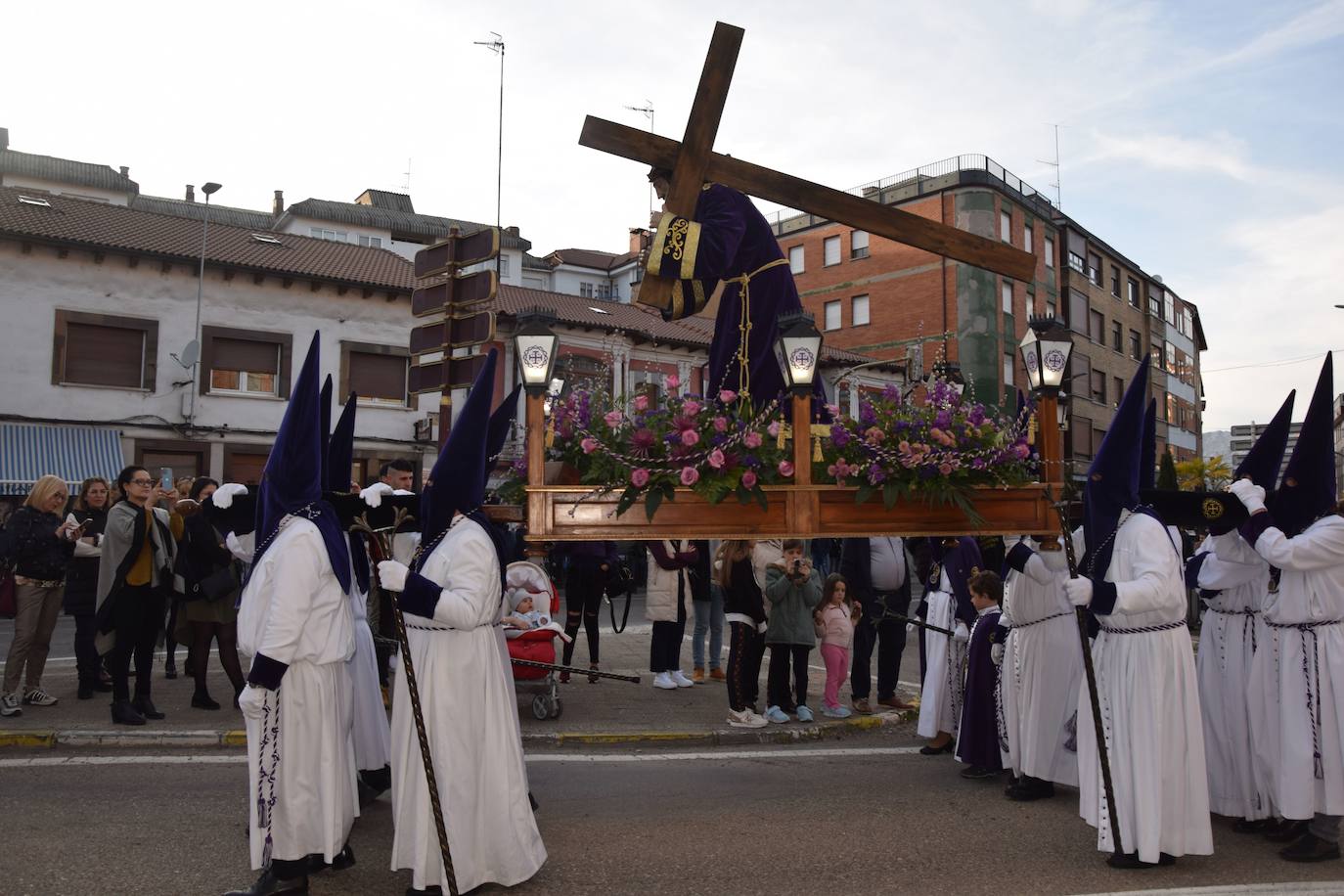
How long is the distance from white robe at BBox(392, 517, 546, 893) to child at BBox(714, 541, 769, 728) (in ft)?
13.4

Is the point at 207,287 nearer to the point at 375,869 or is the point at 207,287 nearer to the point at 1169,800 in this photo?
the point at 375,869

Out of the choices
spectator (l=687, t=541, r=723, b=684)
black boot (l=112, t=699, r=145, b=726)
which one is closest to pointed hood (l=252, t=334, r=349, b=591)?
black boot (l=112, t=699, r=145, b=726)

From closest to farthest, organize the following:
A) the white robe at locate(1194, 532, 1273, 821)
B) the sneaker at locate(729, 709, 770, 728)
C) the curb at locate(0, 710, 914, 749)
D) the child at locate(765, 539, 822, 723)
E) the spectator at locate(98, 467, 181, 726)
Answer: the white robe at locate(1194, 532, 1273, 821) → the curb at locate(0, 710, 914, 749) → the spectator at locate(98, 467, 181, 726) → the sneaker at locate(729, 709, 770, 728) → the child at locate(765, 539, 822, 723)

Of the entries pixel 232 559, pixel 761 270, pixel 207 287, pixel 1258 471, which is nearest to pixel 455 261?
pixel 232 559

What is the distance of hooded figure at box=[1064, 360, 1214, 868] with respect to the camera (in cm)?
555

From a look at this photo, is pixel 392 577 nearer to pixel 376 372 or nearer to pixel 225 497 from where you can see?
pixel 225 497

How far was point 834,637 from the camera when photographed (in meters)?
9.88

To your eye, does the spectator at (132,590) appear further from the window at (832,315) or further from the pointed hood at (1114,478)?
the window at (832,315)

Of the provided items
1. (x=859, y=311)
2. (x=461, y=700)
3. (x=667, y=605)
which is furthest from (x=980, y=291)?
(x=461, y=700)

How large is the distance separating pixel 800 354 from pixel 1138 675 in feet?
8.23

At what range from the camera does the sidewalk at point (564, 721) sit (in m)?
8.13

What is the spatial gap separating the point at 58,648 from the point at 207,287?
15.1 meters

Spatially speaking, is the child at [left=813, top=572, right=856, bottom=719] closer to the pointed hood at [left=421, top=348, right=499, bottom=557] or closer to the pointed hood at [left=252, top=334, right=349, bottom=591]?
the pointed hood at [left=421, top=348, right=499, bottom=557]

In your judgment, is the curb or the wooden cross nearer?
the wooden cross
